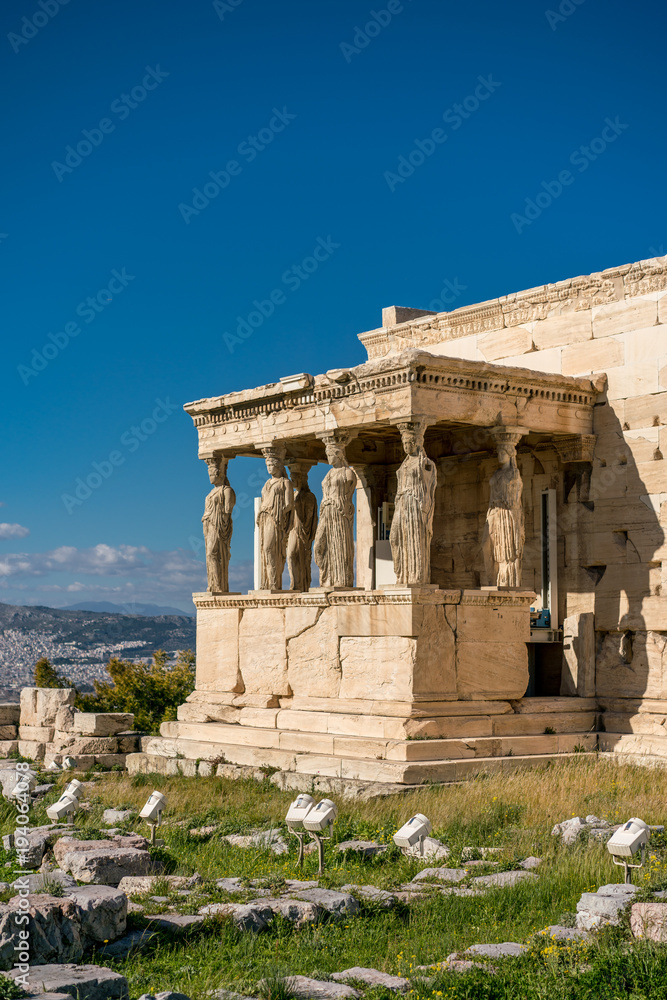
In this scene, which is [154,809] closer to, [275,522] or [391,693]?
[391,693]

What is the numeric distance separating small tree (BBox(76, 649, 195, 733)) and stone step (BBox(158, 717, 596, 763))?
42.0 ft

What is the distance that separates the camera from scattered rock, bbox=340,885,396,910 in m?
7.98

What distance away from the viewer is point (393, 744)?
1254 cm

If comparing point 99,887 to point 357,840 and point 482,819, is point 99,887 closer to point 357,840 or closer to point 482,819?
point 357,840

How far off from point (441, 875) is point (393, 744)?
12.2ft

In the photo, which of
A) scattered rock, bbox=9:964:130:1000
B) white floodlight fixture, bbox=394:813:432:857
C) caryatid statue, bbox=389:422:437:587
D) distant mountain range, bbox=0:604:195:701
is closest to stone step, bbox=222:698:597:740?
caryatid statue, bbox=389:422:437:587

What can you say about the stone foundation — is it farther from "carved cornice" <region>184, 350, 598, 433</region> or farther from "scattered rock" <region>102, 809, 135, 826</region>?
"carved cornice" <region>184, 350, 598, 433</region>

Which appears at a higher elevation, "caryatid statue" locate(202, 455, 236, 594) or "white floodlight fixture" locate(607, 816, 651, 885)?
"caryatid statue" locate(202, 455, 236, 594)

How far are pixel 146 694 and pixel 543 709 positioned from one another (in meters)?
17.8

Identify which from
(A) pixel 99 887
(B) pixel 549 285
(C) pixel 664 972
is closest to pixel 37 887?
(A) pixel 99 887

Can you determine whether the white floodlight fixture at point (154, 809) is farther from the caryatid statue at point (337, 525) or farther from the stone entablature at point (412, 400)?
the stone entablature at point (412, 400)

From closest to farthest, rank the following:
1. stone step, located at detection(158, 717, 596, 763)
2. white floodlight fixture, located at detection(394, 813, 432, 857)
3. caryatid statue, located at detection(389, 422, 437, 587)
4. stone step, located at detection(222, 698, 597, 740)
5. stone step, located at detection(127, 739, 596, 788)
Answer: white floodlight fixture, located at detection(394, 813, 432, 857) → stone step, located at detection(127, 739, 596, 788) → stone step, located at detection(158, 717, 596, 763) → stone step, located at detection(222, 698, 597, 740) → caryatid statue, located at detection(389, 422, 437, 587)

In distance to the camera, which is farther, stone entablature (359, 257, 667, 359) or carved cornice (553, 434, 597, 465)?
carved cornice (553, 434, 597, 465)

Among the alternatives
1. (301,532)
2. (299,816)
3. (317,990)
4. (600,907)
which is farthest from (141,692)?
(317,990)
